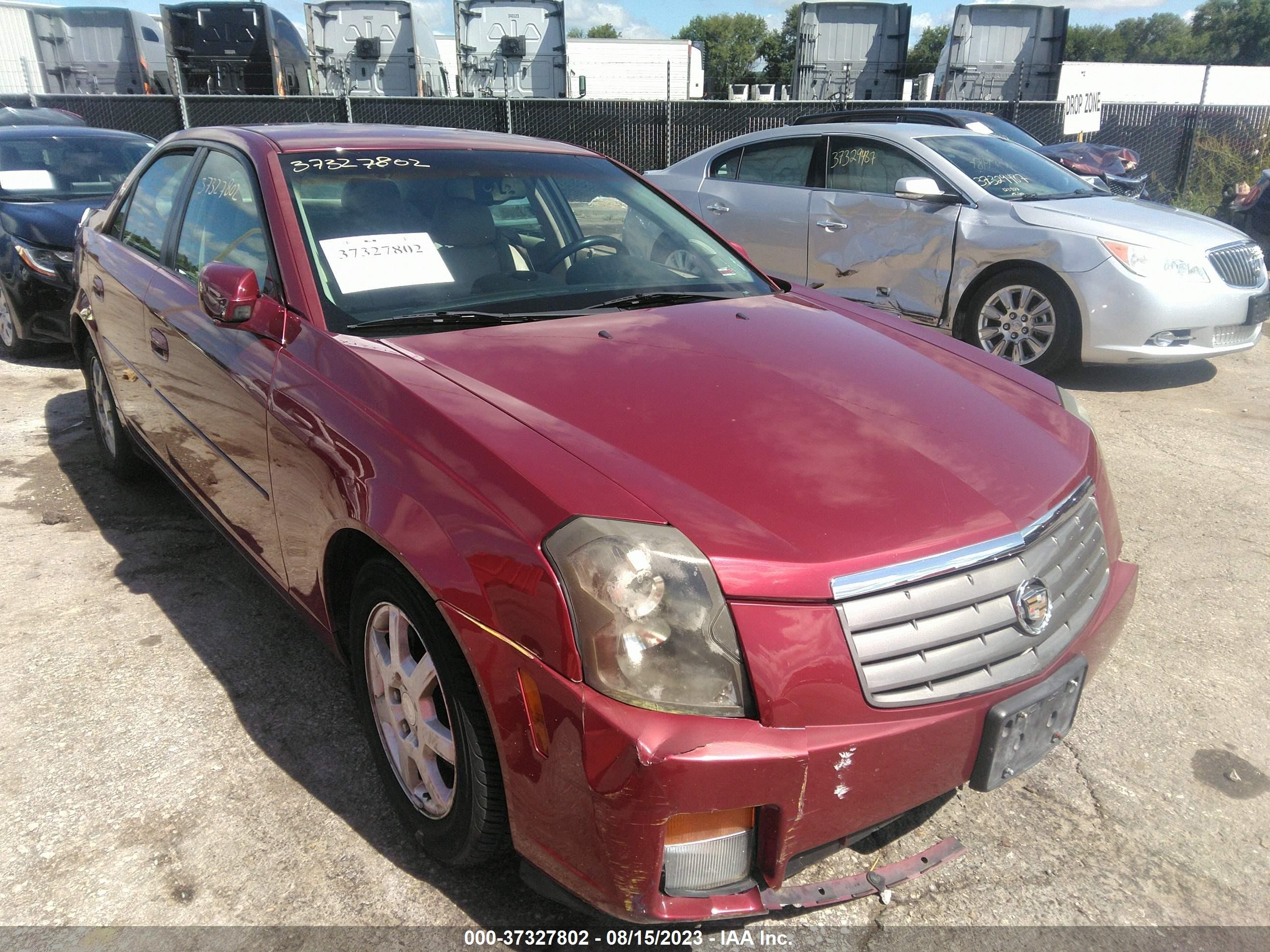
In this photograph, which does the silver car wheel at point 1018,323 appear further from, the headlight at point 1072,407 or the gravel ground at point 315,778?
the headlight at point 1072,407

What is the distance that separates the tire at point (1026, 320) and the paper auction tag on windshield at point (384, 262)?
444 cm

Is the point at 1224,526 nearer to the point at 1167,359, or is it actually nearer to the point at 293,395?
the point at 1167,359

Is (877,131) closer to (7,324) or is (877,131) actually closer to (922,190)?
(922,190)

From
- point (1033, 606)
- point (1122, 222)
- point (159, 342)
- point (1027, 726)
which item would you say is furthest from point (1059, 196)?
point (159, 342)

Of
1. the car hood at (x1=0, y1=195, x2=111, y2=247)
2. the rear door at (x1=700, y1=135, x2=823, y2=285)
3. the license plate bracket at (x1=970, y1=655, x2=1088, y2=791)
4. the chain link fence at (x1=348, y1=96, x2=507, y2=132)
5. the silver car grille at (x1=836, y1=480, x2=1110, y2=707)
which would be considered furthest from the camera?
the chain link fence at (x1=348, y1=96, x2=507, y2=132)

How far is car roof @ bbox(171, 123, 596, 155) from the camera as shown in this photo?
296cm

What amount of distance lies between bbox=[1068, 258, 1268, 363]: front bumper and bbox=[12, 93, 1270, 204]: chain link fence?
33.1ft

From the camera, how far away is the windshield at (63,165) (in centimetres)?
685

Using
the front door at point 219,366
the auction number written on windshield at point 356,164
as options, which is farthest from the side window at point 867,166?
the front door at point 219,366

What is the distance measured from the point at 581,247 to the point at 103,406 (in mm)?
2626

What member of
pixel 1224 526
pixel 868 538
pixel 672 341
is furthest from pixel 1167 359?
pixel 868 538

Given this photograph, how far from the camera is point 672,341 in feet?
8.40

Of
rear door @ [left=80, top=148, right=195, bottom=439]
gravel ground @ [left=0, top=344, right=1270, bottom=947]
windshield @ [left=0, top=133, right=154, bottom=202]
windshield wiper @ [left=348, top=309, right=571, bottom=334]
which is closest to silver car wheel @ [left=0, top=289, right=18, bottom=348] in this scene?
windshield @ [left=0, top=133, right=154, bottom=202]

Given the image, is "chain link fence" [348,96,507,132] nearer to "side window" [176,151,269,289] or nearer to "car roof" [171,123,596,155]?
"car roof" [171,123,596,155]
